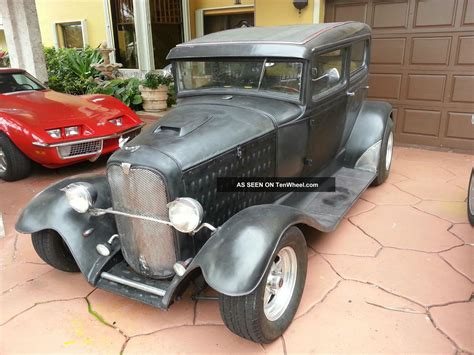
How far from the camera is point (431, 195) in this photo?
420 centimetres

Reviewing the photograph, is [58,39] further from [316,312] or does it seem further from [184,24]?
[316,312]

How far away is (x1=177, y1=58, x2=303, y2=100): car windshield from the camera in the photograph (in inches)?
116

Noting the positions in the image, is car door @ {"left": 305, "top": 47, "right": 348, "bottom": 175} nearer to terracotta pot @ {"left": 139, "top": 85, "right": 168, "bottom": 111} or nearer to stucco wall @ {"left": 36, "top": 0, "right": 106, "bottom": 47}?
terracotta pot @ {"left": 139, "top": 85, "right": 168, "bottom": 111}

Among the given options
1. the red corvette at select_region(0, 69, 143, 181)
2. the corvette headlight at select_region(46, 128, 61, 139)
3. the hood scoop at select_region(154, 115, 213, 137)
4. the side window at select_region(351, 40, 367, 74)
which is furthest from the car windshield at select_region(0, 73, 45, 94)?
the side window at select_region(351, 40, 367, 74)

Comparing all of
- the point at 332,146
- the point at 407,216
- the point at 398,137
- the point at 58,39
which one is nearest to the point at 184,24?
the point at 58,39

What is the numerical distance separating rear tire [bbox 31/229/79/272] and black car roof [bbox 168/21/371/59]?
177 centimetres

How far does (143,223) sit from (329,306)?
134 centimetres

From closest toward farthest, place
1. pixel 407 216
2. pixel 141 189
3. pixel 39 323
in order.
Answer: pixel 141 189 < pixel 39 323 < pixel 407 216

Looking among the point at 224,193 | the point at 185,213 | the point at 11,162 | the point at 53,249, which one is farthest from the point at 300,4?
the point at 53,249

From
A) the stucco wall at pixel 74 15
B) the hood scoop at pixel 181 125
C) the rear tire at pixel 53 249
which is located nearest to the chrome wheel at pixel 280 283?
the hood scoop at pixel 181 125

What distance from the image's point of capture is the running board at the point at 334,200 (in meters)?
2.98

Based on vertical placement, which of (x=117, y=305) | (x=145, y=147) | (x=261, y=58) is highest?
(x=261, y=58)

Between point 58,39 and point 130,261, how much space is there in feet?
41.1

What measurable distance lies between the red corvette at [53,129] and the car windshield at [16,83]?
0.09ft
